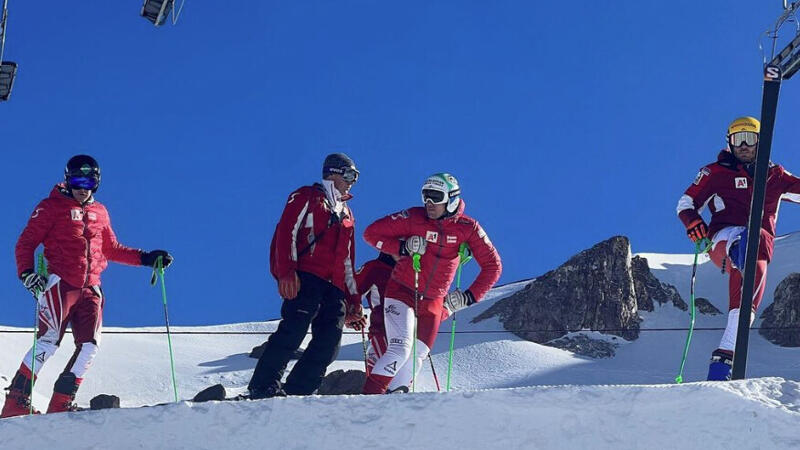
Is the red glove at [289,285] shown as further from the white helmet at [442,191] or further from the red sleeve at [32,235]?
the red sleeve at [32,235]

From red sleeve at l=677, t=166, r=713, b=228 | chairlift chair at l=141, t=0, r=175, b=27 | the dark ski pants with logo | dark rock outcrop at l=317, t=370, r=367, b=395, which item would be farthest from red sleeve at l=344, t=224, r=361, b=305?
dark rock outcrop at l=317, t=370, r=367, b=395

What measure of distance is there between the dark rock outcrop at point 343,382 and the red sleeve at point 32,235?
1218cm

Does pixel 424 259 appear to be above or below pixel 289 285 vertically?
above

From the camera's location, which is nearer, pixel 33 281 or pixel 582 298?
pixel 33 281

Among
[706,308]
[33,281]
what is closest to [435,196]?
[33,281]

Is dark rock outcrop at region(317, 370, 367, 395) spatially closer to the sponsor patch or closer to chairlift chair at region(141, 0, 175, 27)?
chairlift chair at region(141, 0, 175, 27)

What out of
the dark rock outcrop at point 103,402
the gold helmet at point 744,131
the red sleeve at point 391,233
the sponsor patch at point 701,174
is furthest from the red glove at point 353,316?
the dark rock outcrop at point 103,402

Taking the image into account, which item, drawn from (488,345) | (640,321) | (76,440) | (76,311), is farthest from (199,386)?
(640,321)

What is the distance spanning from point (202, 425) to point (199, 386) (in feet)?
67.2

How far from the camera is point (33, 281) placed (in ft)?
28.0

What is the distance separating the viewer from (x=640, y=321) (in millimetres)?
45344

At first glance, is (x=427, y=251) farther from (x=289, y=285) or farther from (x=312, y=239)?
(x=289, y=285)

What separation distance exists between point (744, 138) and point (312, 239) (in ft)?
12.4

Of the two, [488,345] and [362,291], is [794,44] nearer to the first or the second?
[362,291]
